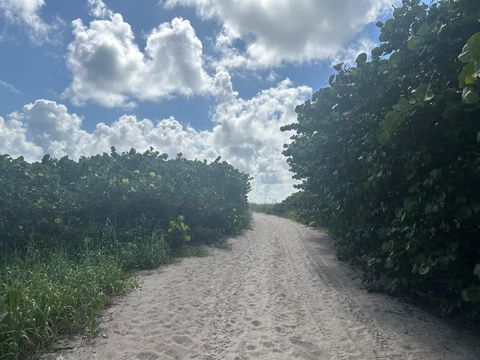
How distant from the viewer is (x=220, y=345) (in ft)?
14.2

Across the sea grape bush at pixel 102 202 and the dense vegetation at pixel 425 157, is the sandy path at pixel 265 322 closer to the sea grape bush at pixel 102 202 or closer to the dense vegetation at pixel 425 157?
the dense vegetation at pixel 425 157

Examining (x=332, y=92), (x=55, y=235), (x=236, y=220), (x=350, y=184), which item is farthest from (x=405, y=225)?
(x=236, y=220)

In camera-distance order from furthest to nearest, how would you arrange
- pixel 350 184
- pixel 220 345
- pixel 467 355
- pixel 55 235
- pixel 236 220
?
pixel 236 220 < pixel 55 235 < pixel 350 184 < pixel 220 345 < pixel 467 355

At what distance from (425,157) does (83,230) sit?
774 cm

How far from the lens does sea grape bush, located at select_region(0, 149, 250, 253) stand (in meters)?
8.36

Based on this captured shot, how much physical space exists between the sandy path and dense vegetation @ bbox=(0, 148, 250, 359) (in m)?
0.55

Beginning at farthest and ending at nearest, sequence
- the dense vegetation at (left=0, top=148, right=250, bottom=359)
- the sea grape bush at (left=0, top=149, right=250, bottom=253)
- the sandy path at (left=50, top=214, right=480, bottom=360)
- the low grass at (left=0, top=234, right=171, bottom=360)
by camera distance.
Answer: the sea grape bush at (left=0, top=149, right=250, bottom=253)
the dense vegetation at (left=0, top=148, right=250, bottom=359)
the sandy path at (left=50, top=214, right=480, bottom=360)
the low grass at (left=0, top=234, right=171, bottom=360)

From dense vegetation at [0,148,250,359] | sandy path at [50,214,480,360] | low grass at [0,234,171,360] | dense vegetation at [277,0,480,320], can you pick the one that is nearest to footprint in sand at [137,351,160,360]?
sandy path at [50,214,480,360]

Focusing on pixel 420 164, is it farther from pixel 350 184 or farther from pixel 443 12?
pixel 350 184

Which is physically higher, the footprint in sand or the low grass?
the low grass

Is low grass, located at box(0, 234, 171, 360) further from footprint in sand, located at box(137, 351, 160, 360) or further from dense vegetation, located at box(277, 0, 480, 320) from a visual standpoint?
dense vegetation, located at box(277, 0, 480, 320)

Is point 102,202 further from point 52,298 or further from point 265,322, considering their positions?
point 265,322

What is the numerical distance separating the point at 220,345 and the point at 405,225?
2.98 metres

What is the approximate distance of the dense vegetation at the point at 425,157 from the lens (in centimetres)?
415
